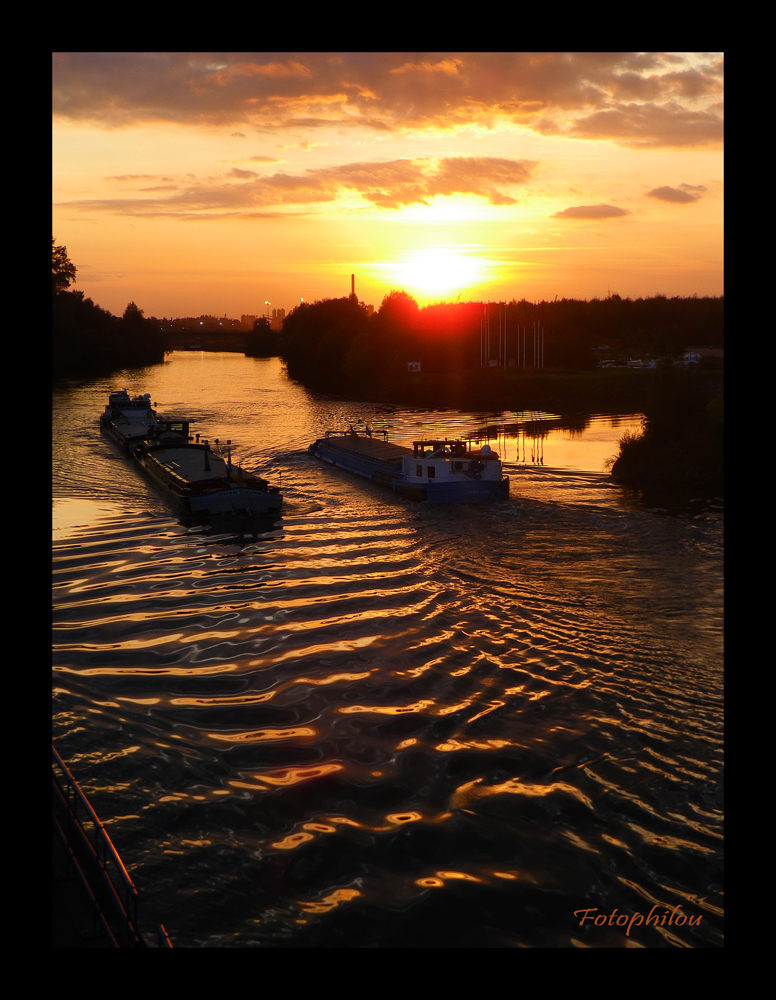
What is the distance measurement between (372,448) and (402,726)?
149 feet

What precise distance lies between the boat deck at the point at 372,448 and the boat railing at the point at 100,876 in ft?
145

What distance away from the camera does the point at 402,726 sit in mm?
19969

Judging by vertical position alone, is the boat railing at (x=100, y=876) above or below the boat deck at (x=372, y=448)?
below

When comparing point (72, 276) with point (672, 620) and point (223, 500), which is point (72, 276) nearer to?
point (223, 500)

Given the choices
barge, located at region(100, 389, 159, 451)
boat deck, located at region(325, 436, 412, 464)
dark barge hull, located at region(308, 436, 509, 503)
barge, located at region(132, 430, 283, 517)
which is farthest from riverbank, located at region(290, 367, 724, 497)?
barge, located at region(100, 389, 159, 451)

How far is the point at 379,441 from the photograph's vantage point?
69.4m

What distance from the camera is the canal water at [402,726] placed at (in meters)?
13.7

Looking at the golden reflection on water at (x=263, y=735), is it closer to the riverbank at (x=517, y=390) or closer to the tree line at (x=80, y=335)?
the riverbank at (x=517, y=390)

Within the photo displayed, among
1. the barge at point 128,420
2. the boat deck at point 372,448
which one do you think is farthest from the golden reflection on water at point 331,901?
the barge at point 128,420

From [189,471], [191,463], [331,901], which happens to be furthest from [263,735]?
[191,463]

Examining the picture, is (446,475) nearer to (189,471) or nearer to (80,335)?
(189,471)
